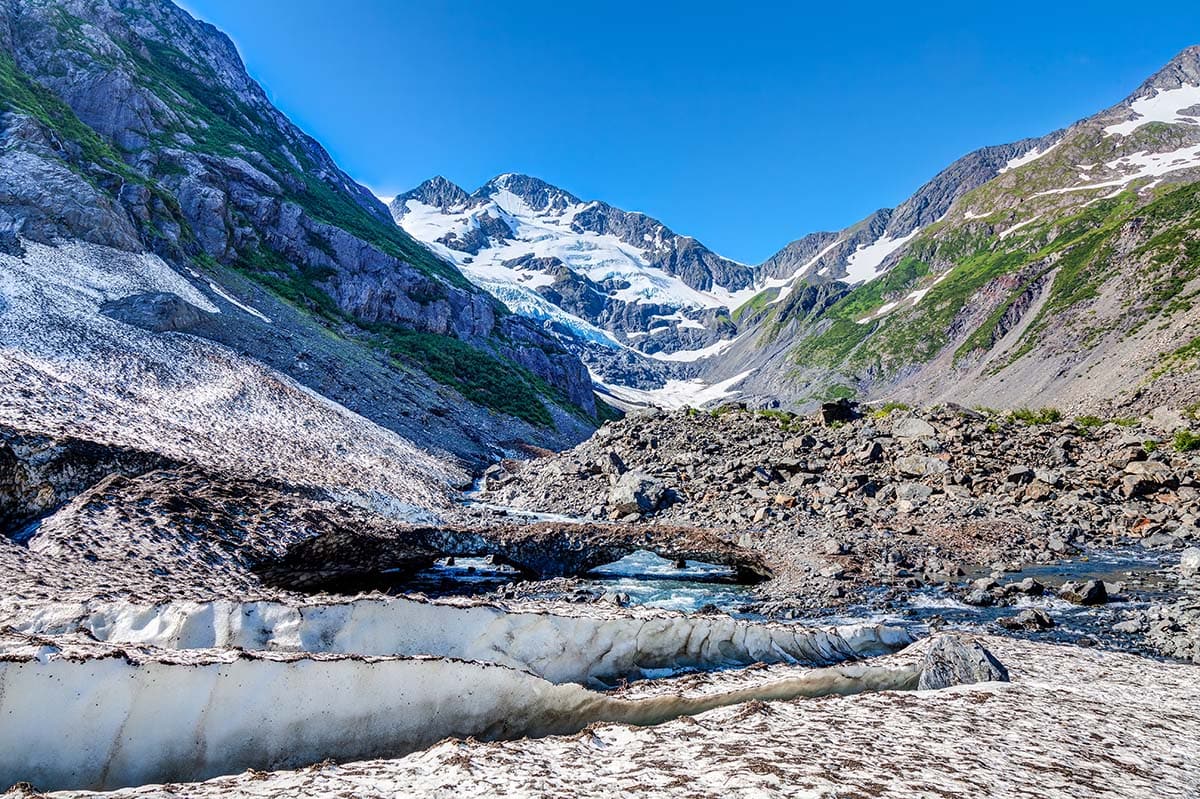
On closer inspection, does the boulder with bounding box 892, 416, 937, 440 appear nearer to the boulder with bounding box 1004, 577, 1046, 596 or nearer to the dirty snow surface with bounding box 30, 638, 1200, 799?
the boulder with bounding box 1004, 577, 1046, 596

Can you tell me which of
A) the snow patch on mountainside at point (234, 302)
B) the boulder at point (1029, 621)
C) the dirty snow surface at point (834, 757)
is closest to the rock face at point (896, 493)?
the boulder at point (1029, 621)

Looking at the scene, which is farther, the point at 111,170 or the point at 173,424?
the point at 111,170

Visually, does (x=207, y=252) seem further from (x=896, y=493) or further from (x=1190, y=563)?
(x=1190, y=563)

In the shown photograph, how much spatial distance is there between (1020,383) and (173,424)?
116 m

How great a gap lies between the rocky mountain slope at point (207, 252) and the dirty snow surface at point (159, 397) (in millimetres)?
329

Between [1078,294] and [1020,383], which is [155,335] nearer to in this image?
[1020,383]

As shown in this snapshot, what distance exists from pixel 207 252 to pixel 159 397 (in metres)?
A: 60.5

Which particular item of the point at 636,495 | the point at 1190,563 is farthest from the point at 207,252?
the point at 1190,563

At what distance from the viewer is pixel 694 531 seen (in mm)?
28688

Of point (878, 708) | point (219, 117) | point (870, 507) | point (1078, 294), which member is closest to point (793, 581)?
point (870, 507)

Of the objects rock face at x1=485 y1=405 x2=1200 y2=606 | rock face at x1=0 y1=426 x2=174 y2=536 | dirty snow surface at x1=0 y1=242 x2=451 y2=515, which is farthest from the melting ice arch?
dirty snow surface at x1=0 y1=242 x2=451 y2=515

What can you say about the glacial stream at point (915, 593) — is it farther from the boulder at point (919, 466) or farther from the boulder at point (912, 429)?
the boulder at point (912, 429)

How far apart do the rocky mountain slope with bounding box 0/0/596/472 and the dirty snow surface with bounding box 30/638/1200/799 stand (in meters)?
21.2

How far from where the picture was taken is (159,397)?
102 ft
